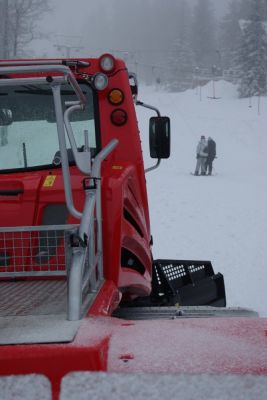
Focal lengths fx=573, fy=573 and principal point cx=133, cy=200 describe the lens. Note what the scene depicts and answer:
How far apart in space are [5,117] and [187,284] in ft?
8.09

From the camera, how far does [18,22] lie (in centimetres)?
3566

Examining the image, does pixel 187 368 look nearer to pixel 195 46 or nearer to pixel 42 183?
pixel 42 183

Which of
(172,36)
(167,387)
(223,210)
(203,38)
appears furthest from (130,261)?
(172,36)

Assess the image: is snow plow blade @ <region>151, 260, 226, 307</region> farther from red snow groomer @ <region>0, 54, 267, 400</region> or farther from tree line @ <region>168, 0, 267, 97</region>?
tree line @ <region>168, 0, 267, 97</region>

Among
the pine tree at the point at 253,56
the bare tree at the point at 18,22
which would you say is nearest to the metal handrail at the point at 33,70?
the bare tree at the point at 18,22

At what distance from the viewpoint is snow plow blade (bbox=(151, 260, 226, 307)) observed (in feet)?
17.8

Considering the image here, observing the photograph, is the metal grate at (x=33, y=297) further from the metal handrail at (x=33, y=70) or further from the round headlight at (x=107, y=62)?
the round headlight at (x=107, y=62)

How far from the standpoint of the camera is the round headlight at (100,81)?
423 cm

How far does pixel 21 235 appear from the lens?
354 centimetres

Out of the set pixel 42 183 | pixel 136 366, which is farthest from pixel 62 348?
pixel 42 183

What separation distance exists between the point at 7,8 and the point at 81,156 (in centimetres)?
3444

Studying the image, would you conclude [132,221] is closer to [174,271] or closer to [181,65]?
[174,271]

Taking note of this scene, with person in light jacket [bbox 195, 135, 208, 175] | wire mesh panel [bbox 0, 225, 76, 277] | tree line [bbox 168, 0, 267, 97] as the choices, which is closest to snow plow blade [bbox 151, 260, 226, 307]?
wire mesh panel [bbox 0, 225, 76, 277]


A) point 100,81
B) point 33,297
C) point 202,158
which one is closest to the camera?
point 33,297
